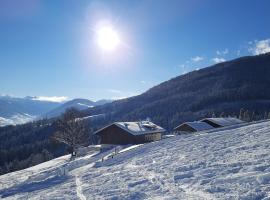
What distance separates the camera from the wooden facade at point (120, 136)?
6281cm

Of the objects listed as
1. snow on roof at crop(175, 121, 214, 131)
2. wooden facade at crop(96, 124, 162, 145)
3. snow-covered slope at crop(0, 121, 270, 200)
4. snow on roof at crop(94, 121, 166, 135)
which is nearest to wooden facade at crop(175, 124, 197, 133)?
snow on roof at crop(175, 121, 214, 131)

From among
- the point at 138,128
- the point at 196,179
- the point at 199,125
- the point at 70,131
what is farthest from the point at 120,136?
the point at 196,179

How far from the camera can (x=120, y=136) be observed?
63.9 metres

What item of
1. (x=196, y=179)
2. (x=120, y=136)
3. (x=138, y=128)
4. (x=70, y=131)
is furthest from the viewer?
(x=138, y=128)

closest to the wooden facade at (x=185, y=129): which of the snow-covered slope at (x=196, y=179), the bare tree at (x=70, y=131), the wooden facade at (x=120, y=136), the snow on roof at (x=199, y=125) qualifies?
the snow on roof at (x=199, y=125)

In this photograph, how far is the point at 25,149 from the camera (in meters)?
168

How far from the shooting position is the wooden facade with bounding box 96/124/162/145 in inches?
2473

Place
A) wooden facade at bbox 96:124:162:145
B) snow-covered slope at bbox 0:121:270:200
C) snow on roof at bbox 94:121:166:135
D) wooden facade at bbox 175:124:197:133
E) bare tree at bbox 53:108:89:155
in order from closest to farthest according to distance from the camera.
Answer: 1. snow-covered slope at bbox 0:121:270:200
2. bare tree at bbox 53:108:89:155
3. wooden facade at bbox 96:124:162:145
4. snow on roof at bbox 94:121:166:135
5. wooden facade at bbox 175:124:197:133

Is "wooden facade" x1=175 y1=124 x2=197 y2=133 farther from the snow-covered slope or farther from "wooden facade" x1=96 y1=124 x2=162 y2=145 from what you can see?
the snow-covered slope

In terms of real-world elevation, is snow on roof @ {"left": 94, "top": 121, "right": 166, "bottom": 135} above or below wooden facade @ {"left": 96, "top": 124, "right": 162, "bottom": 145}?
above

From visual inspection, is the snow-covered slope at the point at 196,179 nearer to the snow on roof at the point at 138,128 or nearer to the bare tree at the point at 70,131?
the snow on roof at the point at 138,128

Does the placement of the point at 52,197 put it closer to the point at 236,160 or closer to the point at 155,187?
the point at 155,187

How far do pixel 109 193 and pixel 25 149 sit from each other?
16006cm

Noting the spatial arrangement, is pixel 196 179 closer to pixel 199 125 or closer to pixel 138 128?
pixel 138 128
